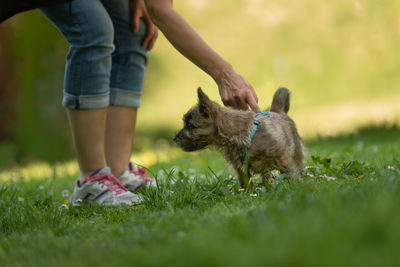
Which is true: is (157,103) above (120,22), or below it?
below

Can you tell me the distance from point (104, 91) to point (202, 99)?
73 centimetres

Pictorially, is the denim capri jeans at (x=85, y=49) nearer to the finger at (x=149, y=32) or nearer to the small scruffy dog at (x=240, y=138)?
the finger at (x=149, y=32)

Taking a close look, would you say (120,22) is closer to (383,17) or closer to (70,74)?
(70,74)

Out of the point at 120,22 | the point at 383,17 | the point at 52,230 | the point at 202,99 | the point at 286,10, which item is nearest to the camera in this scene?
the point at 52,230

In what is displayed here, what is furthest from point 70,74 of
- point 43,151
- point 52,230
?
point 43,151

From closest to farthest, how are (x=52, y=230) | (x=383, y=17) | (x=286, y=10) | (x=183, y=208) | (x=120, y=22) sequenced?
1. (x=52, y=230)
2. (x=183, y=208)
3. (x=120, y=22)
4. (x=383, y=17)
5. (x=286, y=10)

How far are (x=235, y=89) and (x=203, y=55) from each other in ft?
1.06

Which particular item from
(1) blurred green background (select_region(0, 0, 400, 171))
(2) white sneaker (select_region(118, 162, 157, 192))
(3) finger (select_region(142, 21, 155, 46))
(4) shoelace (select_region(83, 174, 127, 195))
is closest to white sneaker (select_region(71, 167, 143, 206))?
(4) shoelace (select_region(83, 174, 127, 195))

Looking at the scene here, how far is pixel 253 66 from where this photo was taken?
381 inches

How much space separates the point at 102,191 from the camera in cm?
317

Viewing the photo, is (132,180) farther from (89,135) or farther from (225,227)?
(225,227)

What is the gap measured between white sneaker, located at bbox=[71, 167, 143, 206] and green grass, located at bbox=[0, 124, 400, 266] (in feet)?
0.52

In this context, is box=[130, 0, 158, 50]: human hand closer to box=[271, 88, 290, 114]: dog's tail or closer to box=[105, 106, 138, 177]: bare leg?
box=[105, 106, 138, 177]: bare leg

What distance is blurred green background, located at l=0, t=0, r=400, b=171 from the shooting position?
9.02 metres
